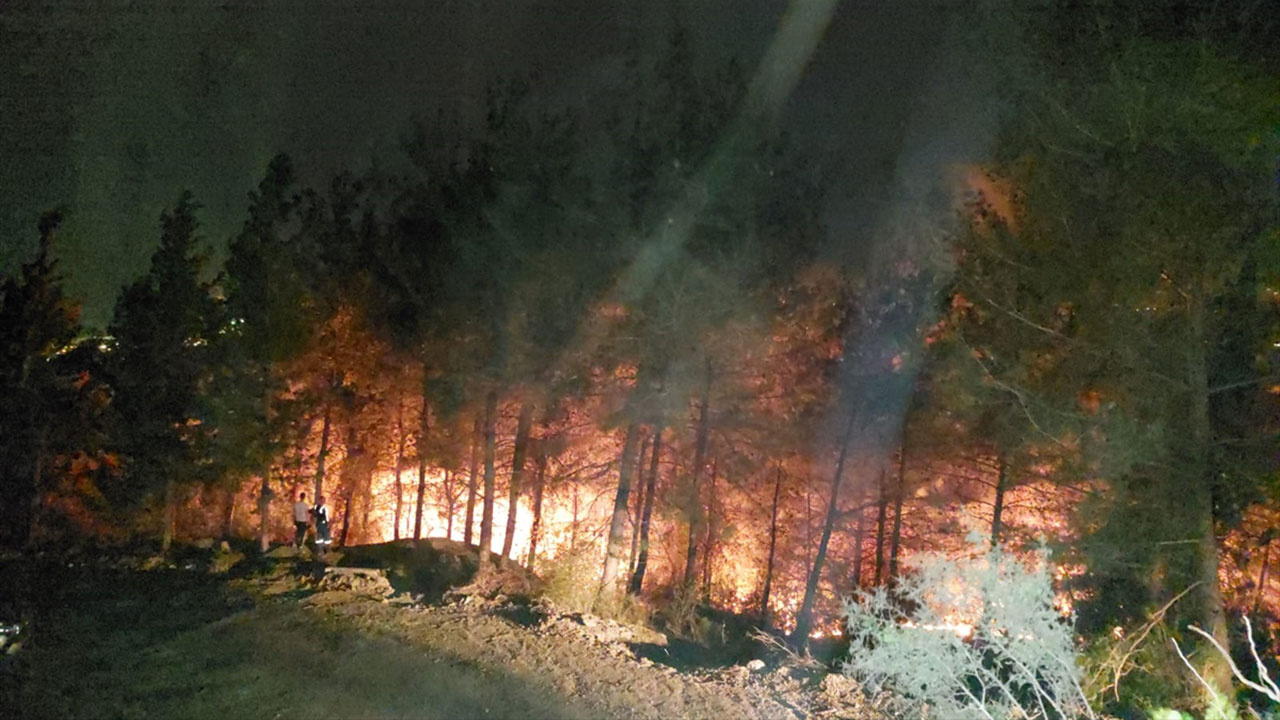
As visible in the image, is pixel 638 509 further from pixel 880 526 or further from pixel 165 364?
pixel 165 364

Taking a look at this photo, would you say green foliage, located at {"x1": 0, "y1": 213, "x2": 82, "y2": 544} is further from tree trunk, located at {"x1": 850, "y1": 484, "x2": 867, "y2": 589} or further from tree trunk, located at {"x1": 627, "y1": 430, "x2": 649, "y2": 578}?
tree trunk, located at {"x1": 850, "y1": 484, "x2": 867, "y2": 589}

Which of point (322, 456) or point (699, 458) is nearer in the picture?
point (699, 458)

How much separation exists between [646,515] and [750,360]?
14.9 feet

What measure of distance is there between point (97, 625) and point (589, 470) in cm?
1030

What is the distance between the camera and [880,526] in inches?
822

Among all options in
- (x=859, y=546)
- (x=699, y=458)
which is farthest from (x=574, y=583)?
(x=859, y=546)

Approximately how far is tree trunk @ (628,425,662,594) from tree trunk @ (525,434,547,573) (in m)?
2.17

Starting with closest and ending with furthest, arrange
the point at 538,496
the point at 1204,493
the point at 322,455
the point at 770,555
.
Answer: the point at 1204,493 < the point at 322,455 < the point at 538,496 < the point at 770,555

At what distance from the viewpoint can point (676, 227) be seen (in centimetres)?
1452

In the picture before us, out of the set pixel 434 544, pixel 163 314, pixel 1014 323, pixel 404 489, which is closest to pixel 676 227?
pixel 1014 323

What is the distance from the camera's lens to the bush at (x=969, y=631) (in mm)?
7207

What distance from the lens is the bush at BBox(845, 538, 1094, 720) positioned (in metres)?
7.21

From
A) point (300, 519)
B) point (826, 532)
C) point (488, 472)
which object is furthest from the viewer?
point (826, 532)

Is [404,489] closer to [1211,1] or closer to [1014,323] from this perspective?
[1014,323]
